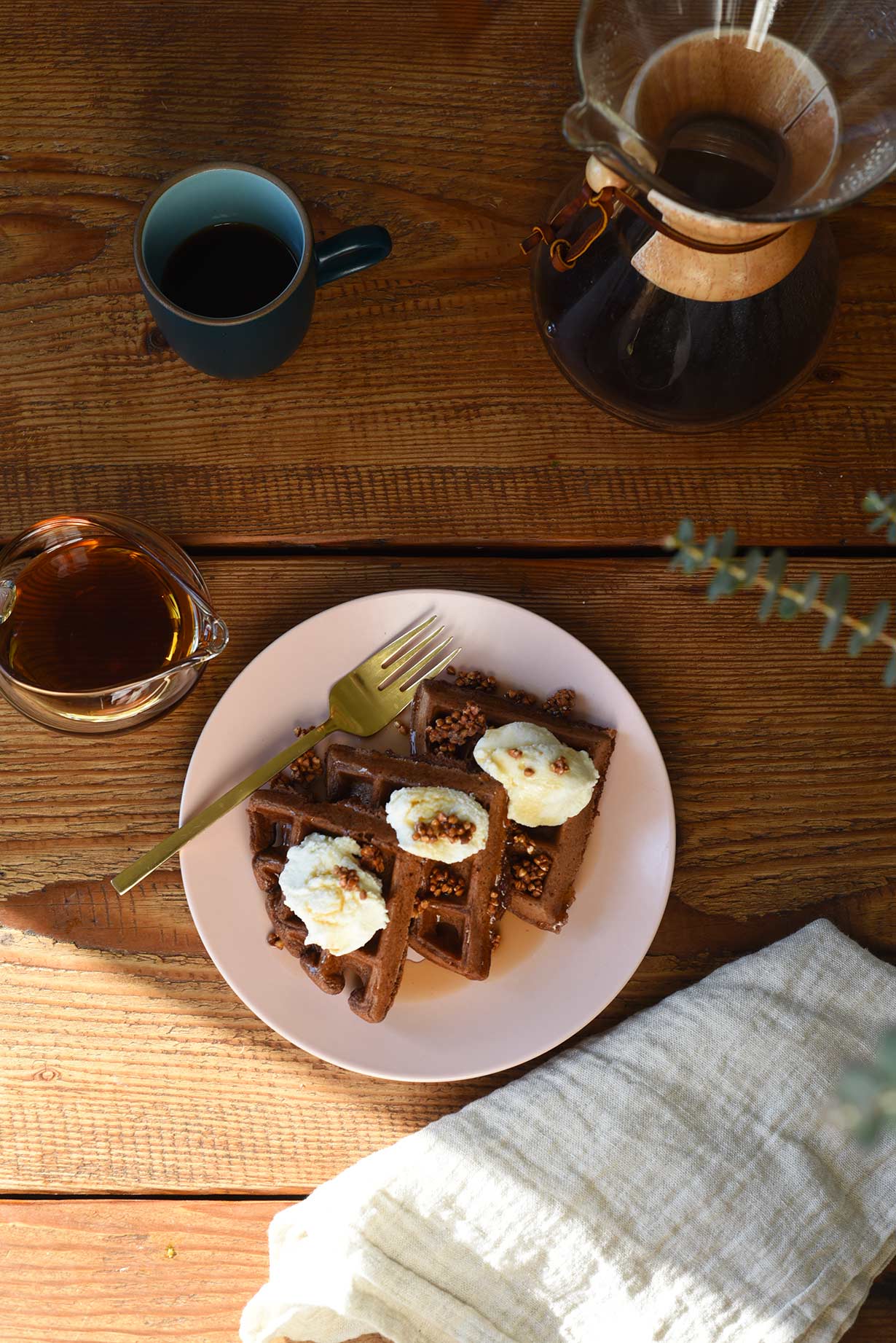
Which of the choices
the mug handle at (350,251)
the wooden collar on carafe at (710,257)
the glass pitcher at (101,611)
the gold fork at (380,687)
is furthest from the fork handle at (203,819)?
the wooden collar on carafe at (710,257)

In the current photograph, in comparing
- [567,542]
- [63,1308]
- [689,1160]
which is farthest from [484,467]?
[63,1308]

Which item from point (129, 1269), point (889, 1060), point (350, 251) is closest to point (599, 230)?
point (350, 251)

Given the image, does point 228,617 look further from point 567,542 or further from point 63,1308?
point 63,1308

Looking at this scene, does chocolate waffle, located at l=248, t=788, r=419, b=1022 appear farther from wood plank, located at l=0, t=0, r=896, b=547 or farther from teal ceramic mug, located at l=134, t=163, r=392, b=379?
teal ceramic mug, located at l=134, t=163, r=392, b=379

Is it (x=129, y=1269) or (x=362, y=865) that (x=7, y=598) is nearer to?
(x=362, y=865)

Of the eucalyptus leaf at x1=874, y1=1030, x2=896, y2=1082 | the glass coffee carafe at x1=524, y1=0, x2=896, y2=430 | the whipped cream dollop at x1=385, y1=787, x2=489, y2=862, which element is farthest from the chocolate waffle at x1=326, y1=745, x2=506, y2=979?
the eucalyptus leaf at x1=874, y1=1030, x2=896, y2=1082

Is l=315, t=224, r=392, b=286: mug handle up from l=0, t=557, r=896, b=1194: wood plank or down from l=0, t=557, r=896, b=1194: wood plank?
up
